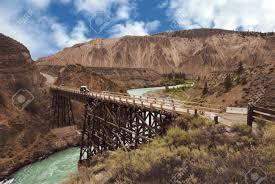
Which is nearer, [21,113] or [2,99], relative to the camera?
[2,99]

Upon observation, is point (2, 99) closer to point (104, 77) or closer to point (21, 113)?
point (21, 113)

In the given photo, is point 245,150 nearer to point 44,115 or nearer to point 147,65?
point 44,115

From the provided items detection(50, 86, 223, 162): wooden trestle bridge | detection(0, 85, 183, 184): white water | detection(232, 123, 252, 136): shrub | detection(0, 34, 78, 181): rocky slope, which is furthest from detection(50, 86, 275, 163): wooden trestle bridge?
detection(0, 34, 78, 181): rocky slope


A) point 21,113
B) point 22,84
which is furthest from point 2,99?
point 22,84

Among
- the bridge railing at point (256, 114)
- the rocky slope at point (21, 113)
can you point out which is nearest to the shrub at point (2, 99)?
the rocky slope at point (21, 113)

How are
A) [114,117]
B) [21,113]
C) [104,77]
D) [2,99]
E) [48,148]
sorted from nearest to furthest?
[114,117]
[48,148]
[2,99]
[21,113]
[104,77]

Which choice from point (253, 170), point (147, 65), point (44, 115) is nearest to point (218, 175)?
point (253, 170)

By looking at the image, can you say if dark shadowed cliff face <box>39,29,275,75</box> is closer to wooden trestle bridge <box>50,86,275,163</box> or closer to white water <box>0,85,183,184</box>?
wooden trestle bridge <box>50,86,275,163</box>
